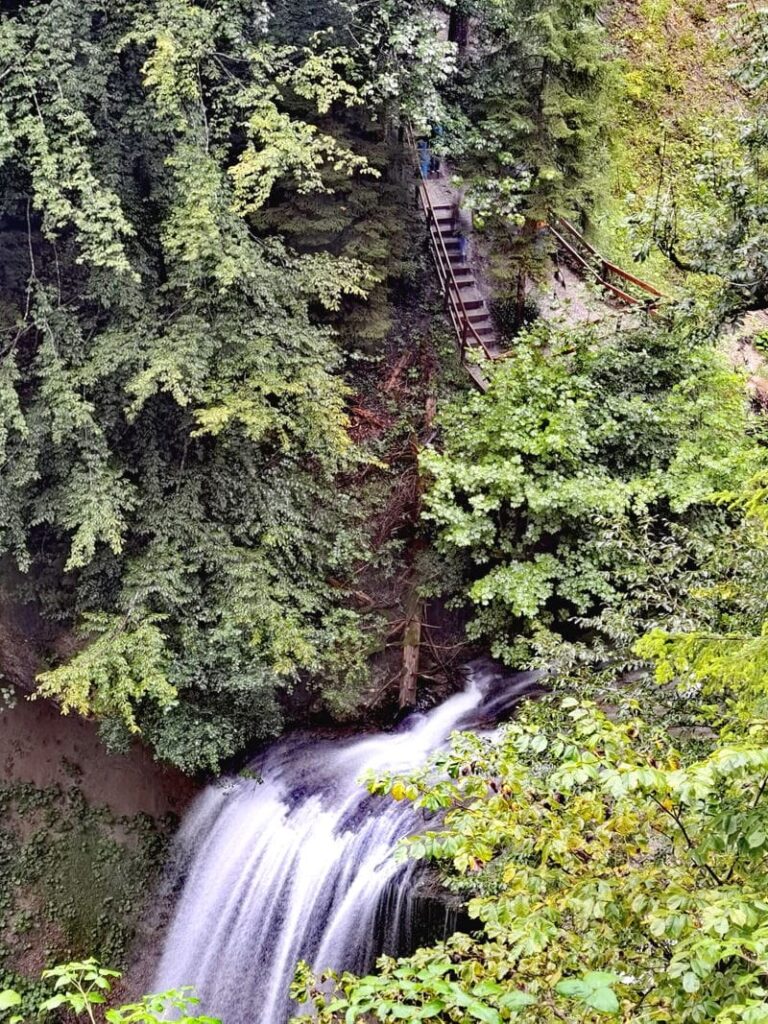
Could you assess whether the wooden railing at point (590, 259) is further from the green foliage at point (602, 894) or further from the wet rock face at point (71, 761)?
the wet rock face at point (71, 761)

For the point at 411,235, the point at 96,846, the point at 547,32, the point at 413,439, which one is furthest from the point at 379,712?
the point at 547,32

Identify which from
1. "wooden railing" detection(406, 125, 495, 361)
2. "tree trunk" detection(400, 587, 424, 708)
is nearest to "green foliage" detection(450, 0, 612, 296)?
"wooden railing" detection(406, 125, 495, 361)

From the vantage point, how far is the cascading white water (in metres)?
8.19

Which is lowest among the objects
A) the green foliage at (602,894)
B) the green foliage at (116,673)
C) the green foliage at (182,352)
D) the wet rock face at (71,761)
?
the wet rock face at (71,761)

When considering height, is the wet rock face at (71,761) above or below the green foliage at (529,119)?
below

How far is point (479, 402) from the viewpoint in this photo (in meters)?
10.1

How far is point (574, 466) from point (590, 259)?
20.3 feet

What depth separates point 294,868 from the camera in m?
8.78

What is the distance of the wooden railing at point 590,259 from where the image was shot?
12508mm

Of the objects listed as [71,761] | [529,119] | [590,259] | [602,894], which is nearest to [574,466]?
[529,119]

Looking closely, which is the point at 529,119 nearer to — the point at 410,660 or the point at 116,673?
the point at 410,660

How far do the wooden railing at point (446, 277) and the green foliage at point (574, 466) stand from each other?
5.86ft

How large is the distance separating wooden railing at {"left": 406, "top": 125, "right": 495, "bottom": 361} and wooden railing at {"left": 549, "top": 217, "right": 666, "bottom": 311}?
5.95ft

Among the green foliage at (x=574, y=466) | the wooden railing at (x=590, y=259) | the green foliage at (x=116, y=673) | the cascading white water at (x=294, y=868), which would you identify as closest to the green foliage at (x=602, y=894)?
the cascading white water at (x=294, y=868)
